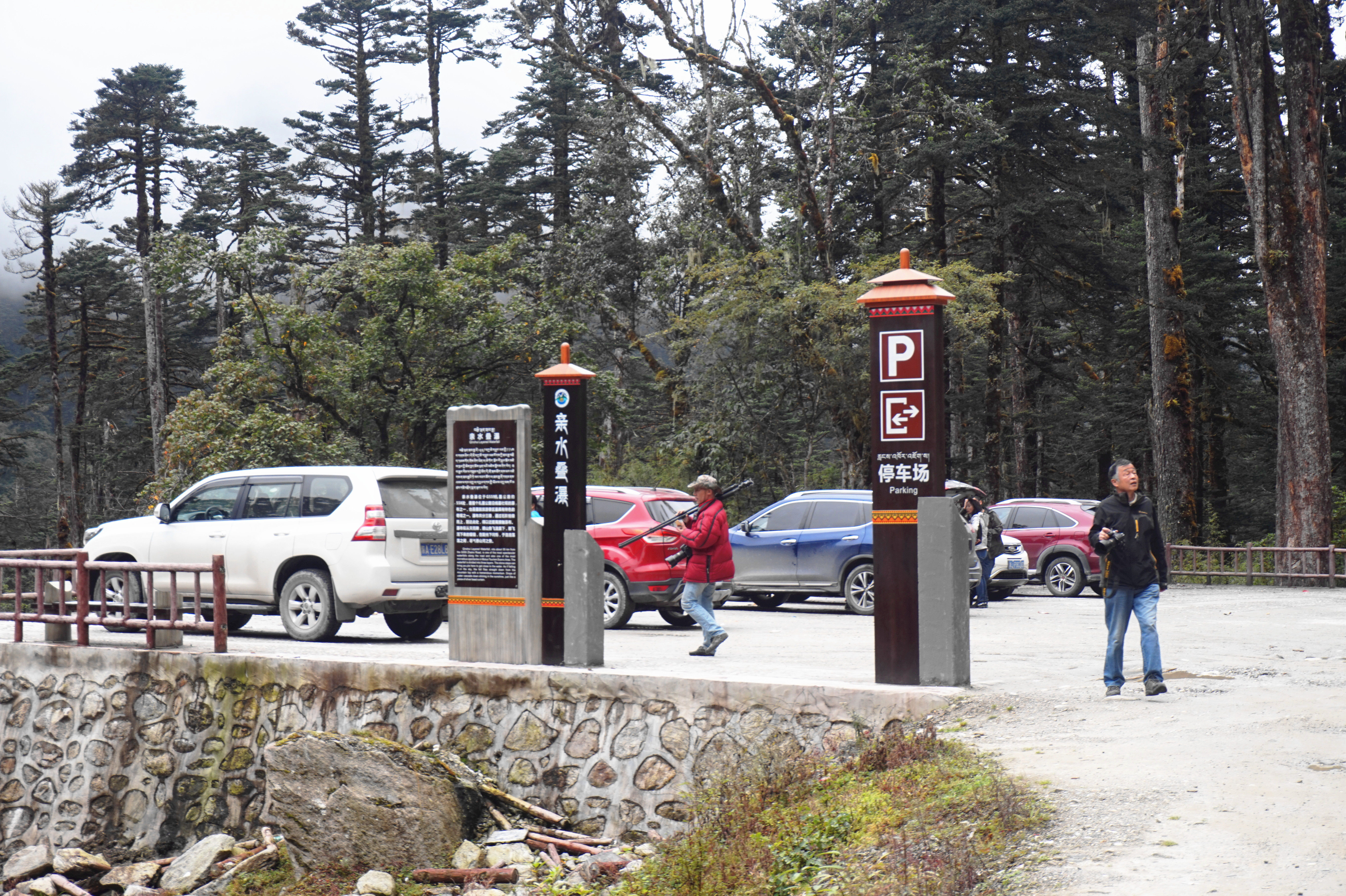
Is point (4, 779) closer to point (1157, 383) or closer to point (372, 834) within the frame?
point (372, 834)

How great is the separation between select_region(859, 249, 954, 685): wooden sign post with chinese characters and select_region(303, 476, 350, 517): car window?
633cm

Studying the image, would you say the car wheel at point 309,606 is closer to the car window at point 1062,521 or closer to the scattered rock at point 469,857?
the scattered rock at point 469,857

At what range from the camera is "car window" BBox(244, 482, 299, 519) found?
13.3 m

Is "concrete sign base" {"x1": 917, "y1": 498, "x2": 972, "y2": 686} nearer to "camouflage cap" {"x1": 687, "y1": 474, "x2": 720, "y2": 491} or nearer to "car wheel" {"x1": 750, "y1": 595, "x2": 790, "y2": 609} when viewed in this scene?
"camouflage cap" {"x1": 687, "y1": 474, "x2": 720, "y2": 491}

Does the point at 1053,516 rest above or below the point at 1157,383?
below

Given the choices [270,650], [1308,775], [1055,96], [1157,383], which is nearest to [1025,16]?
[1055,96]

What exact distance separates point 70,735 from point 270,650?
72.3 inches

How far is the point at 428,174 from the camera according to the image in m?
43.9

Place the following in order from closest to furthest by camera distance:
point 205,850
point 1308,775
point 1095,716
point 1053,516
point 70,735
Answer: point 1308,775 < point 1095,716 < point 205,850 < point 70,735 < point 1053,516

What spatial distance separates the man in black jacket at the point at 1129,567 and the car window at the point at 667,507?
6.96 m

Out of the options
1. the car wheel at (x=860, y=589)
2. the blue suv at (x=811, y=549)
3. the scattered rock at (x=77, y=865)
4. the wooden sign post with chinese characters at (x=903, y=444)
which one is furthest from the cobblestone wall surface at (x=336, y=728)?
the car wheel at (x=860, y=589)

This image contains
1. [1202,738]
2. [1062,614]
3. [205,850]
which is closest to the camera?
[1202,738]

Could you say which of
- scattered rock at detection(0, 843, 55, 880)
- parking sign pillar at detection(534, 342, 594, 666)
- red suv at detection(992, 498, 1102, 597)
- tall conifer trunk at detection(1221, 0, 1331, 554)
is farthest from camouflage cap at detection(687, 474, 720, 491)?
tall conifer trunk at detection(1221, 0, 1331, 554)

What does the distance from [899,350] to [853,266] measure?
67.1 ft
